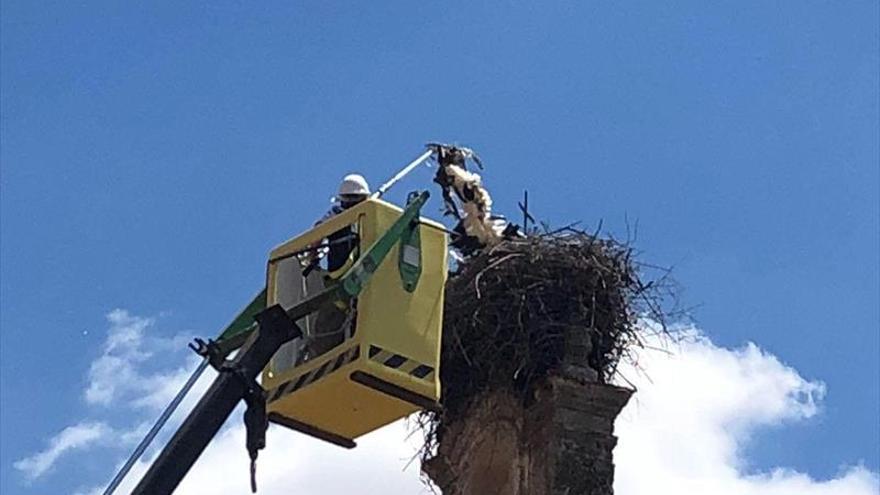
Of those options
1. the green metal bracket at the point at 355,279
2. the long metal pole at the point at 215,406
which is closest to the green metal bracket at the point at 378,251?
the green metal bracket at the point at 355,279

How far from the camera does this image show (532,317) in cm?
1241

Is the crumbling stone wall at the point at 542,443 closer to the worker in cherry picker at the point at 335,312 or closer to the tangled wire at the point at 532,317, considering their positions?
the tangled wire at the point at 532,317

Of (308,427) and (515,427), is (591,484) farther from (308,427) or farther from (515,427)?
(308,427)

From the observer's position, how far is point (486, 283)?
12.6m

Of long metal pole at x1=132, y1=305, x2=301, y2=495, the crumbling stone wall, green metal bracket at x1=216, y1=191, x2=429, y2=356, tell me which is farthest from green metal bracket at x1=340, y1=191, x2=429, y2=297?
the crumbling stone wall

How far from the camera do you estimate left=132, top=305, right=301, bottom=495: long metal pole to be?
8.03 m

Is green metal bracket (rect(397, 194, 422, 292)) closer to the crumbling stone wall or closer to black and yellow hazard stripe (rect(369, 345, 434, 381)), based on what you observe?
black and yellow hazard stripe (rect(369, 345, 434, 381))

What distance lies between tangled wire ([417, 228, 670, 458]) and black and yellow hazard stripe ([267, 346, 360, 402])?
2993 millimetres

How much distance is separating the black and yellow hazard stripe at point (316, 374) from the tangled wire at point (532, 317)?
2.99 meters

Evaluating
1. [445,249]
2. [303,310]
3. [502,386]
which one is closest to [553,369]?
[502,386]

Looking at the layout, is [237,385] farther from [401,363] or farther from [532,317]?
[532,317]

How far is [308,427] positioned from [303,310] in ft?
2.87

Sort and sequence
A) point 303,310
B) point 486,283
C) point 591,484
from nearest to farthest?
point 303,310
point 591,484
point 486,283

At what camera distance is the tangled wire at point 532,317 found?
12.4 m
